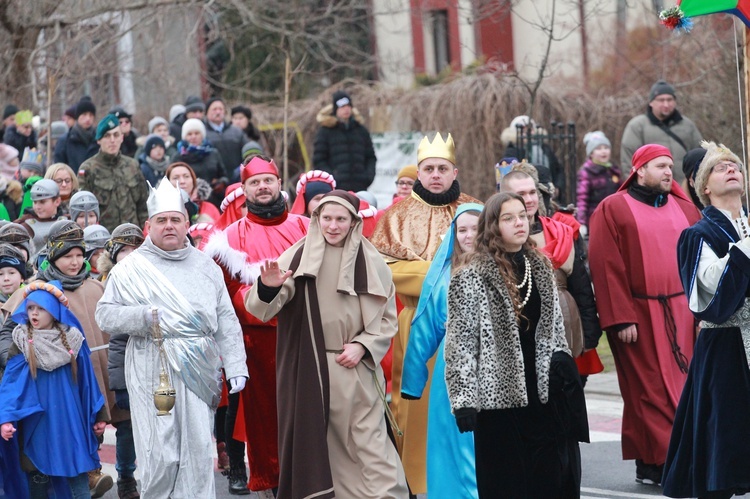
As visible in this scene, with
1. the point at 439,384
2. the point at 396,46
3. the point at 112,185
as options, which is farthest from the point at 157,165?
the point at 396,46

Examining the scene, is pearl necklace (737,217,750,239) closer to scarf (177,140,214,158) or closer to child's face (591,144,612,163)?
scarf (177,140,214,158)

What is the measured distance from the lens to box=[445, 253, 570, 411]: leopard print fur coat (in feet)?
→ 21.7

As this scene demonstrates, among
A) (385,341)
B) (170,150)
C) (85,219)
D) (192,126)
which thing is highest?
(192,126)

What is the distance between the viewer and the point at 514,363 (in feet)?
21.8

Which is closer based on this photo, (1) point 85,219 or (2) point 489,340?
(2) point 489,340

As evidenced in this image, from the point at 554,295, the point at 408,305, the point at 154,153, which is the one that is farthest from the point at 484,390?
the point at 154,153

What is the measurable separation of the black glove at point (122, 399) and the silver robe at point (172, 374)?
477 mm

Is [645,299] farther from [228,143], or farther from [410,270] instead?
[228,143]

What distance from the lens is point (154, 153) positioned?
13.3m

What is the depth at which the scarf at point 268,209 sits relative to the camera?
27.7 ft

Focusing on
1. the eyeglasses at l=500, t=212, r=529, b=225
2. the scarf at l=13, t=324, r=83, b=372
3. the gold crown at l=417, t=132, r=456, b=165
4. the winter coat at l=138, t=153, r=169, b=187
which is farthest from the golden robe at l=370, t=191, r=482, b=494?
the winter coat at l=138, t=153, r=169, b=187

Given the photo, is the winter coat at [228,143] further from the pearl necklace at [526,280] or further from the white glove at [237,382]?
the pearl necklace at [526,280]

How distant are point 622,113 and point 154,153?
8203mm

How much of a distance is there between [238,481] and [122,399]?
3.91ft
